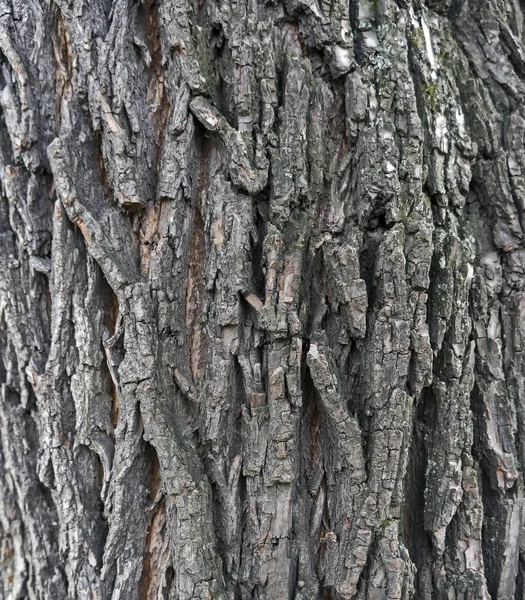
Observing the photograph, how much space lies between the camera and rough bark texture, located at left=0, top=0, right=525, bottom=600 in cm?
140

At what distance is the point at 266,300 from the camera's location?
1389mm

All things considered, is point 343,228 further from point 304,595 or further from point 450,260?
point 304,595

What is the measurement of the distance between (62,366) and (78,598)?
0.80 metres

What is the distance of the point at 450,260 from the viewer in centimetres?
151

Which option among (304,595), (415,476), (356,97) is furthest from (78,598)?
(356,97)

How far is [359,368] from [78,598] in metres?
1.24

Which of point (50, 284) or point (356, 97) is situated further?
point (50, 284)

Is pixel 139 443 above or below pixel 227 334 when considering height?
below

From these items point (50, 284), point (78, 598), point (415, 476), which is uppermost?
point (50, 284)

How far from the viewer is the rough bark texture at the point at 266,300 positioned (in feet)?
4.59

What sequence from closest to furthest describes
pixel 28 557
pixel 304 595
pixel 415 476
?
pixel 304 595, pixel 415 476, pixel 28 557

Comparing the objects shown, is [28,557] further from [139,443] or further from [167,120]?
[167,120]

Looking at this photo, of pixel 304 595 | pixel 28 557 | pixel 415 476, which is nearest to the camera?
pixel 304 595

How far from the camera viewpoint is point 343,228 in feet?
4.81
